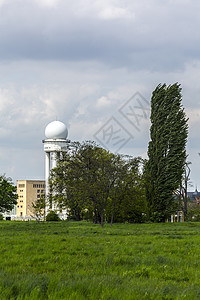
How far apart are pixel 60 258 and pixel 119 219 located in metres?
42.4

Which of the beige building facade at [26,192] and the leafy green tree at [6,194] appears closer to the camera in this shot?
the leafy green tree at [6,194]

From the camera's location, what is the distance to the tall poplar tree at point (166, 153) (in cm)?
4966

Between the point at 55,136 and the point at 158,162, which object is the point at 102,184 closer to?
the point at 158,162

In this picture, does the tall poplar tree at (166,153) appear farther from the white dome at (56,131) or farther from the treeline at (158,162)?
the white dome at (56,131)

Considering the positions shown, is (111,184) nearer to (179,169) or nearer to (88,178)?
(88,178)

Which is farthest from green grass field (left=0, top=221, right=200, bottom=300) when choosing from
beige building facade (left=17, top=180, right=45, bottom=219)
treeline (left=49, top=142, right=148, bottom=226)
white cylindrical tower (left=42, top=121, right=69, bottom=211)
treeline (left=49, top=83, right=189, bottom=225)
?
beige building facade (left=17, top=180, right=45, bottom=219)

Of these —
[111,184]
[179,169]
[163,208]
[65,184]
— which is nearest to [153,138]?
[179,169]

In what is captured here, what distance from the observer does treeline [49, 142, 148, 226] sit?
35.9 metres

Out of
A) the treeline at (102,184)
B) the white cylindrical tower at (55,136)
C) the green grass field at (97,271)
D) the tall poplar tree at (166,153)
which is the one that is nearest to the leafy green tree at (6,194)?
the treeline at (102,184)

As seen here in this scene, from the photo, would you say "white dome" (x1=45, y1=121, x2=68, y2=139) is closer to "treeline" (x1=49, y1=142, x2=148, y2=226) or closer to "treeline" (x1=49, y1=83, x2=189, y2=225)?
"treeline" (x1=49, y1=142, x2=148, y2=226)

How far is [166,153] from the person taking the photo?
50.6 meters

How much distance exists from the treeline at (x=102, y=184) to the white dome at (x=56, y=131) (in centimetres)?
4958

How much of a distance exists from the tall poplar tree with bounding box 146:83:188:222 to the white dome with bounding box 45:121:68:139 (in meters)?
59.1

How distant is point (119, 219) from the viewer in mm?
53375
